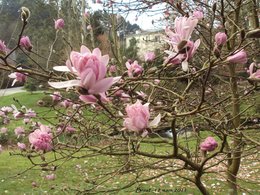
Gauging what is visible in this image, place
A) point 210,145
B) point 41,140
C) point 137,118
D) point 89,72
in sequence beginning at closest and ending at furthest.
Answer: point 89,72
point 137,118
point 41,140
point 210,145

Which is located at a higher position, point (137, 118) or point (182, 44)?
point (182, 44)

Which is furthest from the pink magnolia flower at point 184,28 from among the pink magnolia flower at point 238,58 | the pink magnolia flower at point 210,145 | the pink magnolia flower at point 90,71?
the pink magnolia flower at point 210,145

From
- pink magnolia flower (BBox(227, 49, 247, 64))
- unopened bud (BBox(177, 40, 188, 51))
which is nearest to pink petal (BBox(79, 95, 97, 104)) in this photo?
unopened bud (BBox(177, 40, 188, 51))

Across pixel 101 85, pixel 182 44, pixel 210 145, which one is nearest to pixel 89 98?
pixel 101 85

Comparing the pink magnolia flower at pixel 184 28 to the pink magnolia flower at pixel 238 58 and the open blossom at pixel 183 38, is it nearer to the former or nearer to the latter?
the open blossom at pixel 183 38

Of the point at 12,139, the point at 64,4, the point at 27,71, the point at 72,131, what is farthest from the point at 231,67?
the point at 12,139

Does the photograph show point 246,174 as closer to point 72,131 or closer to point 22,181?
point 22,181

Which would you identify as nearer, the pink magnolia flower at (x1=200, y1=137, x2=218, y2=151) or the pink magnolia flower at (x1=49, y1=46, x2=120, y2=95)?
the pink magnolia flower at (x1=49, y1=46, x2=120, y2=95)

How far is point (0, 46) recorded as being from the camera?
1.33 meters

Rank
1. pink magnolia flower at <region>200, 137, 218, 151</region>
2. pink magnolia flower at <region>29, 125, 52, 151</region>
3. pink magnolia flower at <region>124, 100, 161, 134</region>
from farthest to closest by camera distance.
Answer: pink magnolia flower at <region>200, 137, 218, 151</region>, pink magnolia flower at <region>29, 125, 52, 151</region>, pink magnolia flower at <region>124, 100, 161, 134</region>

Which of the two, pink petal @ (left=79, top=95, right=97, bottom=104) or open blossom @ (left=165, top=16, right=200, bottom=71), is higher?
open blossom @ (left=165, top=16, right=200, bottom=71)

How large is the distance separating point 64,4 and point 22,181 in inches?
183

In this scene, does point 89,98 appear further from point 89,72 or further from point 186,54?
point 186,54

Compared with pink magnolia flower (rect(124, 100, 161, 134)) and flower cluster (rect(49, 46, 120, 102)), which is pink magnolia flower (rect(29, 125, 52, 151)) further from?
flower cluster (rect(49, 46, 120, 102))
